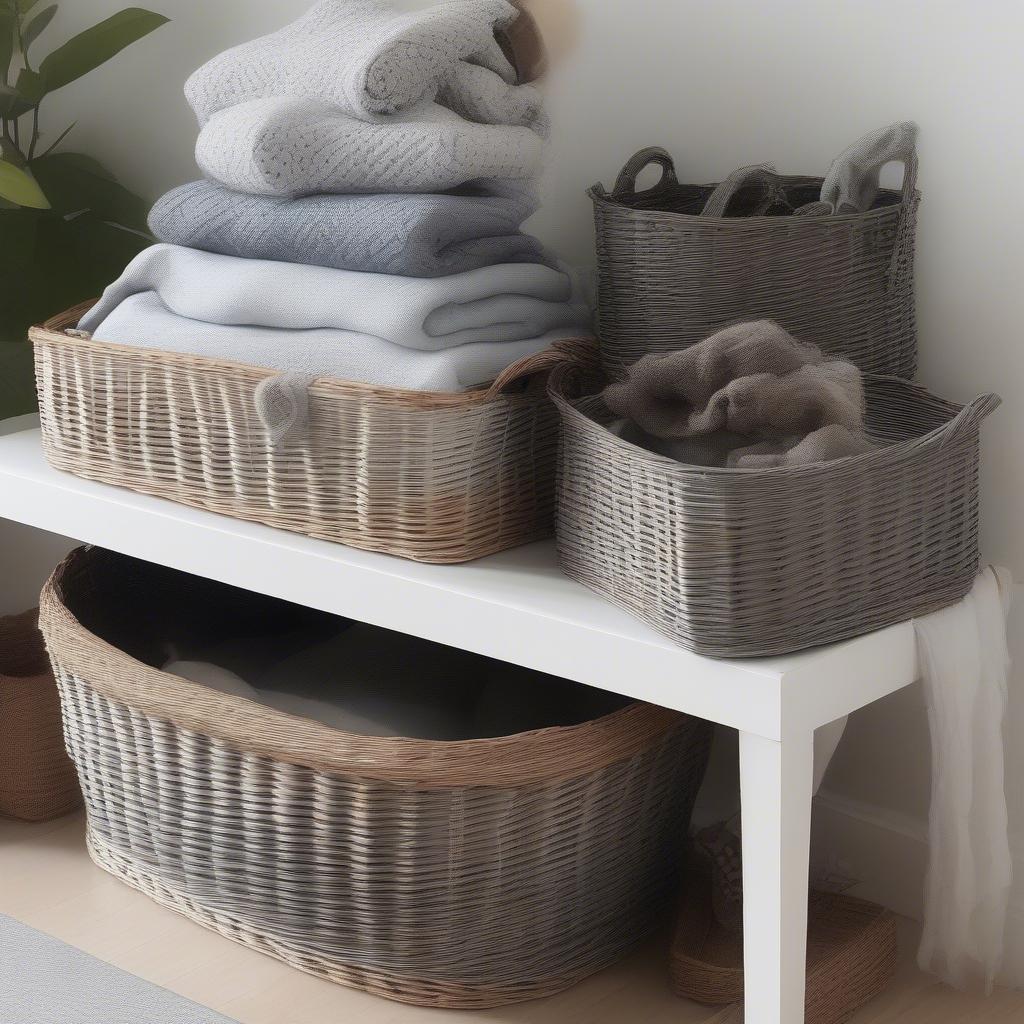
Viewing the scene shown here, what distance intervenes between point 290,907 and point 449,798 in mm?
213

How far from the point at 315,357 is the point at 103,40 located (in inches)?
26.6

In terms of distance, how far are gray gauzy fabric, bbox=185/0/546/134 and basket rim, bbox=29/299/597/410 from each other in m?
0.24

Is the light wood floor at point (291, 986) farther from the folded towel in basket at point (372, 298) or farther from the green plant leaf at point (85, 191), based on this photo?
the green plant leaf at point (85, 191)

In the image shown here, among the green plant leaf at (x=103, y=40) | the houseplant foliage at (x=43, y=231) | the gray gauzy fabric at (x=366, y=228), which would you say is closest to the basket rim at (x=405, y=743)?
the gray gauzy fabric at (x=366, y=228)

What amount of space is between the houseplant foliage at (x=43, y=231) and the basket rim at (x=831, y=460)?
84 centimetres

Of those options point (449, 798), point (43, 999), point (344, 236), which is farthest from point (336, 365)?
point (43, 999)

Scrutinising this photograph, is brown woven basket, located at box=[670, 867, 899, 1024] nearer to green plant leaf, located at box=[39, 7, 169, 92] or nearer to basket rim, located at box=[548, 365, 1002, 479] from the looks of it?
basket rim, located at box=[548, 365, 1002, 479]

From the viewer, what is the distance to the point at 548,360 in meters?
1.13

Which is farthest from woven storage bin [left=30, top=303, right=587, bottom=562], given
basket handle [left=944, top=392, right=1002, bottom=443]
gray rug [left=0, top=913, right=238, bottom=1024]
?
gray rug [left=0, top=913, right=238, bottom=1024]

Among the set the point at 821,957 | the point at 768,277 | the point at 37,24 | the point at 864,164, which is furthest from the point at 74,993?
the point at 37,24

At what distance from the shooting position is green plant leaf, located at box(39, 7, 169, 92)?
1573 mm

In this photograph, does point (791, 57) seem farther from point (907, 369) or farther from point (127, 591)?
point (127, 591)

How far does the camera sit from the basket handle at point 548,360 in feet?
3.57

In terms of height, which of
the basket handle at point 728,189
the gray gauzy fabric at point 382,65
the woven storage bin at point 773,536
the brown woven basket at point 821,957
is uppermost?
the gray gauzy fabric at point 382,65
